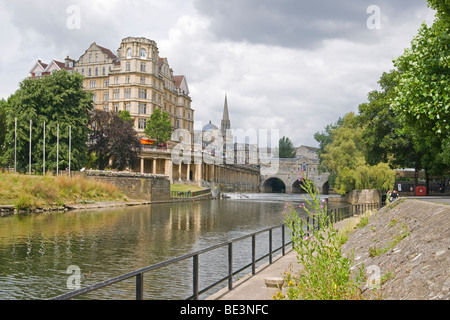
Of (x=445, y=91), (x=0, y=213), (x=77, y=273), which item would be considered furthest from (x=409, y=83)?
(x=0, y=213)

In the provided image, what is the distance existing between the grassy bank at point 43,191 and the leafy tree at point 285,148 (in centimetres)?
11888

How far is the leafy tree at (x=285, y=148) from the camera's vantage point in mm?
157750

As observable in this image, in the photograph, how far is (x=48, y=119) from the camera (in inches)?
2057

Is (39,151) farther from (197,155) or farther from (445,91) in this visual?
(445,91)

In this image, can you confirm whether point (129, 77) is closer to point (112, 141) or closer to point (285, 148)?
point (112, 141)

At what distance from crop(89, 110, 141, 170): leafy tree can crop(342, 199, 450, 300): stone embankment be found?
2181 inches

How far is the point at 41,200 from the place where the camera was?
3506 centimetres

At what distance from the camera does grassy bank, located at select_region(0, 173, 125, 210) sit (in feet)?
111

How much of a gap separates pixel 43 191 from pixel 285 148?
421 ft

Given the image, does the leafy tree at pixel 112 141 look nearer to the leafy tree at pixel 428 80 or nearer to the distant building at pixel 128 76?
the distant building at pixel 128 76

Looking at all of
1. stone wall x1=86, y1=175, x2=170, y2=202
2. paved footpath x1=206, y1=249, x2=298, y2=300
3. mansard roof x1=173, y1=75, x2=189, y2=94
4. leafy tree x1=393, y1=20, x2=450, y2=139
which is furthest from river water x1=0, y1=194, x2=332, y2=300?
mansard roof x1=173, y1=75, x2=189, y2=94

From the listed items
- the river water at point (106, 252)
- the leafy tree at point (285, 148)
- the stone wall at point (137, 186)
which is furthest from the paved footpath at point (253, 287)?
the leafy tree at point (285, 148)

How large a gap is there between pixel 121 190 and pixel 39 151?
10244 mm

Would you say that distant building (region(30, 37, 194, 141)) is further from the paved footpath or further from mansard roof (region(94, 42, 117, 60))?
the paved footpath
